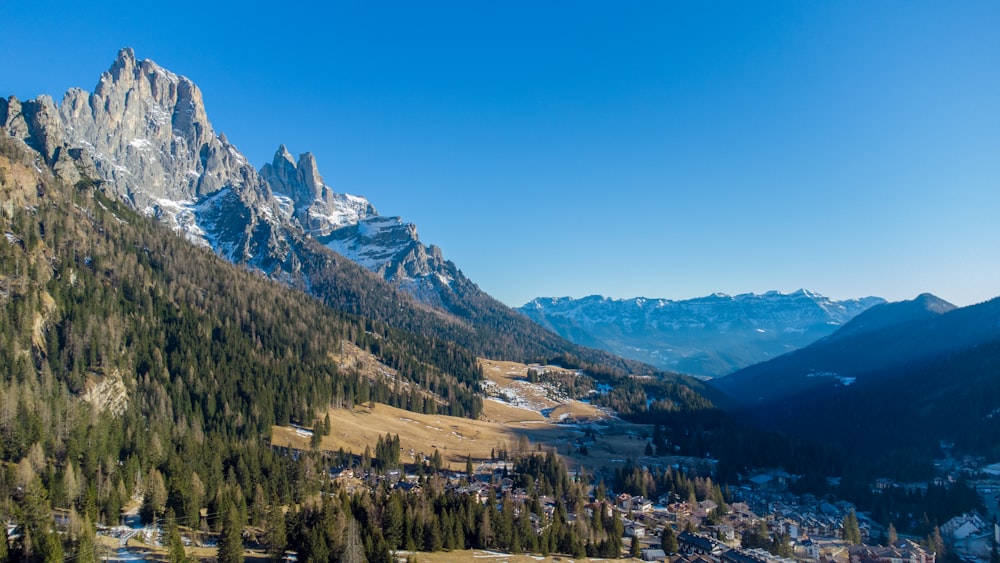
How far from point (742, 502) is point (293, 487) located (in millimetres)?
100165

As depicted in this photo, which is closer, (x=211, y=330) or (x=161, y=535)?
(x=161, y=535)

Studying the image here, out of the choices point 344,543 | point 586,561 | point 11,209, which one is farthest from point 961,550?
point 11,209

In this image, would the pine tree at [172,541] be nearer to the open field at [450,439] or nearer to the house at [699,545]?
the open field at [450,439]

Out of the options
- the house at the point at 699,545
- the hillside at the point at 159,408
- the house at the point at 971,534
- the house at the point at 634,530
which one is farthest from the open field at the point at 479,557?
the house at the point at 971,534

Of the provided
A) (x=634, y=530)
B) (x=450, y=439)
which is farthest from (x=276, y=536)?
(x=450, y=439)

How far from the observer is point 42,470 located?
72.0 m

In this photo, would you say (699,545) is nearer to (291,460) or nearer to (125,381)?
(291,460)

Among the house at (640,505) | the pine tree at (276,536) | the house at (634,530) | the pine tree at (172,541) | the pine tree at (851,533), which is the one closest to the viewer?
the pine tree at (172,541)

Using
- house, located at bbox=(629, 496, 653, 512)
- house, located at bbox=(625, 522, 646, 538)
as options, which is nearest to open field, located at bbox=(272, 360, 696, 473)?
house, located at bbox=(629, 496, 653, 512)

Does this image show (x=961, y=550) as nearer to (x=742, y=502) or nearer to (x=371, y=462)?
(x=742, y=502)

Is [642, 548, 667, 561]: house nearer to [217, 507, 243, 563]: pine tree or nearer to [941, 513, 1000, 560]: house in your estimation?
[217, 507, 243, 563]: pine tree

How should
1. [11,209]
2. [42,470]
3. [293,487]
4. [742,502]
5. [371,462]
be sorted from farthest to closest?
[11,209] → [742,502] → [371,462] → [293,487] → [42,470]

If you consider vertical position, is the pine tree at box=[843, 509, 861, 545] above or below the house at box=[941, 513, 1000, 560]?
above

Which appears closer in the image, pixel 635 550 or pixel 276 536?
pixel 276 536
